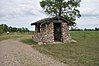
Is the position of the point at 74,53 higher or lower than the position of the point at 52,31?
lower

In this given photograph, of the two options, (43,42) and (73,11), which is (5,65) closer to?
(43,42)

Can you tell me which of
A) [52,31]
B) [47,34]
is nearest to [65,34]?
[52,31]

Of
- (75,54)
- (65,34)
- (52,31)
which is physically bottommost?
(75,54)

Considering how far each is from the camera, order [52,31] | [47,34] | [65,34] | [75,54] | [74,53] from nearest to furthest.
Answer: [75,54]
[74,53]
[47,34]
[52,31]
[65,34]

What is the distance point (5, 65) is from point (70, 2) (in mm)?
50228

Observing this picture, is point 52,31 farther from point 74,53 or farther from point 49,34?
point 74,53

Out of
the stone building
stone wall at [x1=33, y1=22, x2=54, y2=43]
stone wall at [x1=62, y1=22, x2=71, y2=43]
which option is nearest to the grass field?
stone wall at [x1=33, y1=22, x2=54, y2=43]

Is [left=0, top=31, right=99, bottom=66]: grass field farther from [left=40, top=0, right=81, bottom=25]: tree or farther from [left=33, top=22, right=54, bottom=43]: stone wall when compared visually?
[left=40, top=0, right=81, bottom=25]: tree

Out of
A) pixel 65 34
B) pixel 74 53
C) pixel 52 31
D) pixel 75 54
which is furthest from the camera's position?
pixel 65 34

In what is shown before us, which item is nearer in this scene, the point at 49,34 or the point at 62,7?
the point at 49,34

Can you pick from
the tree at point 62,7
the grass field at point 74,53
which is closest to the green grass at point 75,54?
the grass field at point 74,53

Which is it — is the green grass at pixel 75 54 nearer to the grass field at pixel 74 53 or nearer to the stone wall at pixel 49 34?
the grass field at pixel 74 53

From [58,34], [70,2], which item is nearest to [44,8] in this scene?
[70,2]

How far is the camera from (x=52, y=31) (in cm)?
4162
